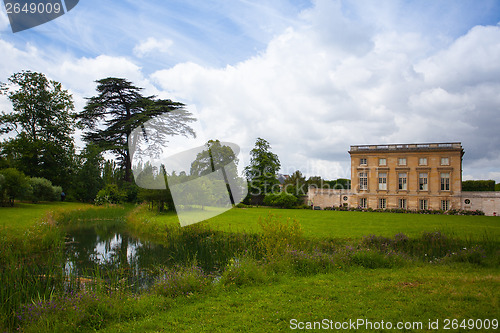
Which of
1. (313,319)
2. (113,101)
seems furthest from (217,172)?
(313,319)

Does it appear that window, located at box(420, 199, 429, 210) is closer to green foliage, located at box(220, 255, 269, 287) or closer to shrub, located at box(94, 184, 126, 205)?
shrub, located at box(94, 184, 126, 205)

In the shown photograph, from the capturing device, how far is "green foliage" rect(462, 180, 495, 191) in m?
39.1

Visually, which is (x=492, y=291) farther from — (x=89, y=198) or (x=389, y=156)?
(x=389, y=156)

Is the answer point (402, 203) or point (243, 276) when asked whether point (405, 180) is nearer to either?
point (402, 203)

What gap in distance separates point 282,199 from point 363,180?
13.3 m

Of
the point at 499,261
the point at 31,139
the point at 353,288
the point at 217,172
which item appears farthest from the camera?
the point at 31,139

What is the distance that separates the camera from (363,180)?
134 ft

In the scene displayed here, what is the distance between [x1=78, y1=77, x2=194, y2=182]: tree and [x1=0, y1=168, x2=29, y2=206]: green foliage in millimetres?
9423

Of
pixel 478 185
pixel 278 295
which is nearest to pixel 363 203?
pixel 478 185

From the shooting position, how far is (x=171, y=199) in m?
23.1

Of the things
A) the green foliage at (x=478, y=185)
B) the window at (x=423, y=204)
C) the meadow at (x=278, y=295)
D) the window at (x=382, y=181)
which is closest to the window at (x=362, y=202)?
the window at (x=382, y=181)

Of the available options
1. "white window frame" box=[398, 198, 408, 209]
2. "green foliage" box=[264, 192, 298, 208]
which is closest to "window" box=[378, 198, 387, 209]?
"white window frame" box=[398, 198, 408, 209]

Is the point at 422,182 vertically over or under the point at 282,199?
over

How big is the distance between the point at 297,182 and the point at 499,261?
3146cm
